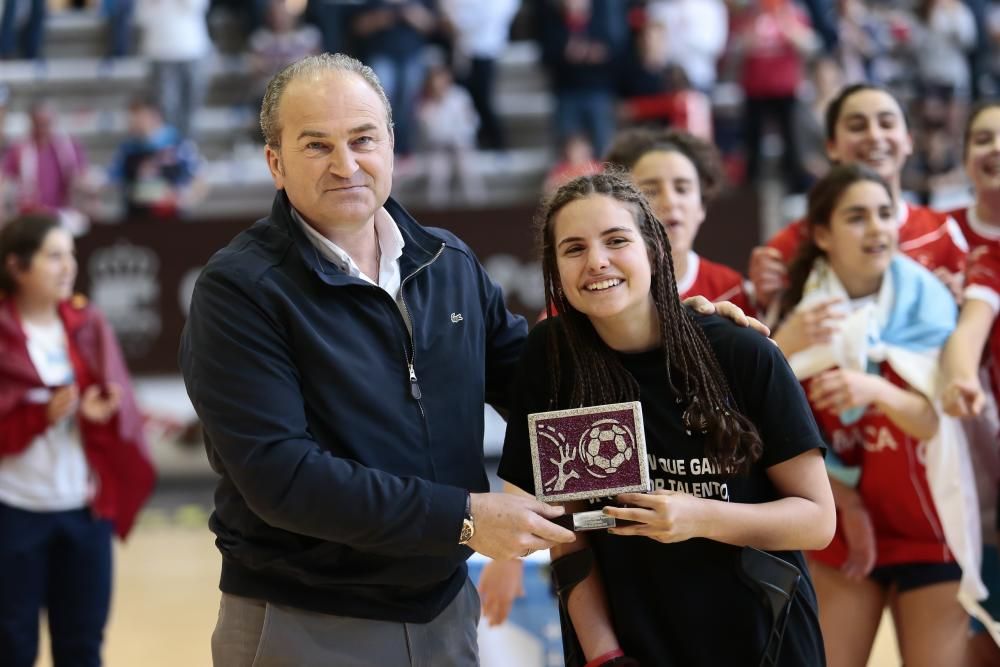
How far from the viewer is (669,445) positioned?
2.38 metres

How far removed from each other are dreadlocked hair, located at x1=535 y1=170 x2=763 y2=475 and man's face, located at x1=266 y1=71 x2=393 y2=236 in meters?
0.39

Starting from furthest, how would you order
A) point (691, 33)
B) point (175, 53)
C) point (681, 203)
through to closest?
point (175, 53) < point (691, 33) < point (681, 203)

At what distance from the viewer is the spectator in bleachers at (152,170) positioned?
9.88 metres

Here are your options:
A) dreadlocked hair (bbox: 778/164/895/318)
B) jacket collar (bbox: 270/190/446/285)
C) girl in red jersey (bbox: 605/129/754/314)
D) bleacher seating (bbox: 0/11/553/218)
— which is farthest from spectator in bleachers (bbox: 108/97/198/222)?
jacket collar (bbox: 270/190/446/285)

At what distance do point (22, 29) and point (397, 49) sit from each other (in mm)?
4197

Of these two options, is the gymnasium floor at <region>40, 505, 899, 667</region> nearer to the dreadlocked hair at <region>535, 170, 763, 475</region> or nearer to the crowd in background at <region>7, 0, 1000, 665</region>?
the crowd in background at <region>7, 0, 1000, 665</region>

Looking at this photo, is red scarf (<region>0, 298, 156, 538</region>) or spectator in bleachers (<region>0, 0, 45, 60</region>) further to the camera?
spectator in bleachers (<region>0, 0, 45, 60</region>)

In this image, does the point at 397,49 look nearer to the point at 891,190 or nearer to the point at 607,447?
the point at 891,190

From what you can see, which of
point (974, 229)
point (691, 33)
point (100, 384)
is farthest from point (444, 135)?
point (974, 229)

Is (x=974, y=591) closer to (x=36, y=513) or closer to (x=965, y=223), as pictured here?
(x=965, y=223)

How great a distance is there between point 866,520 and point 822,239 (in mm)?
788

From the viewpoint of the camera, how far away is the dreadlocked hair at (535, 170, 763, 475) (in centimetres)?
231

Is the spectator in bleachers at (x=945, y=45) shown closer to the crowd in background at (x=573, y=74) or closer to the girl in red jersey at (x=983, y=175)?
the crowd in background at (x=573, y=74)

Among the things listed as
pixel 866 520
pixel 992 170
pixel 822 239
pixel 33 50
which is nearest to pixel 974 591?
pixel 866 520
